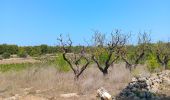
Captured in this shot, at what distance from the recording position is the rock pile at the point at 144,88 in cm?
1535

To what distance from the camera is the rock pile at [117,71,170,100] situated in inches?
604

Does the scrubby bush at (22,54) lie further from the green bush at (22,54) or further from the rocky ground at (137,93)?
the rocky ground at (137,93)

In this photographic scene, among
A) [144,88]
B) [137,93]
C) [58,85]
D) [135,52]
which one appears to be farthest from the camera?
[135,52]

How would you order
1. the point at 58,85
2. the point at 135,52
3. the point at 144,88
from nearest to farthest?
the point at 144,88 < the point at 58,85 < the point at 135,52

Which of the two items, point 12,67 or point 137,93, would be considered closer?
point 137,93

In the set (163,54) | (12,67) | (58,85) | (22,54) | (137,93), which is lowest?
(137,93)

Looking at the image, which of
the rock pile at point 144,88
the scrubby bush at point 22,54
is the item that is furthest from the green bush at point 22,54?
the rock pile at point 144,88

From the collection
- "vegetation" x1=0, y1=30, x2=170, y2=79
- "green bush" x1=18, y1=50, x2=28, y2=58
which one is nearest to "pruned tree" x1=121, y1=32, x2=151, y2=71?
"vegetation" x1=0, y1=30, x2=170, y2=79

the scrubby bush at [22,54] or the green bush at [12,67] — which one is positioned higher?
the scrubby bush at [22,54]

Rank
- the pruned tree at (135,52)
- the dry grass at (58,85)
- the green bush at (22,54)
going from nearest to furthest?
the dry grass at (58,85), the pruned tree at (135,52), the green bush at (22,54)

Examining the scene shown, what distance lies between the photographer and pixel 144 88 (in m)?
16.5

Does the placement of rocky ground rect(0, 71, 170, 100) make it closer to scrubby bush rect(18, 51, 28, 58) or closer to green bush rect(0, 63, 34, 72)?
green bush rect(0, 63, 34, 72)

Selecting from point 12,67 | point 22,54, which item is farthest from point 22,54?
point 12,67

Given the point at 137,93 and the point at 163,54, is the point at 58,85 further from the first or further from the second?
the point at 163,54
